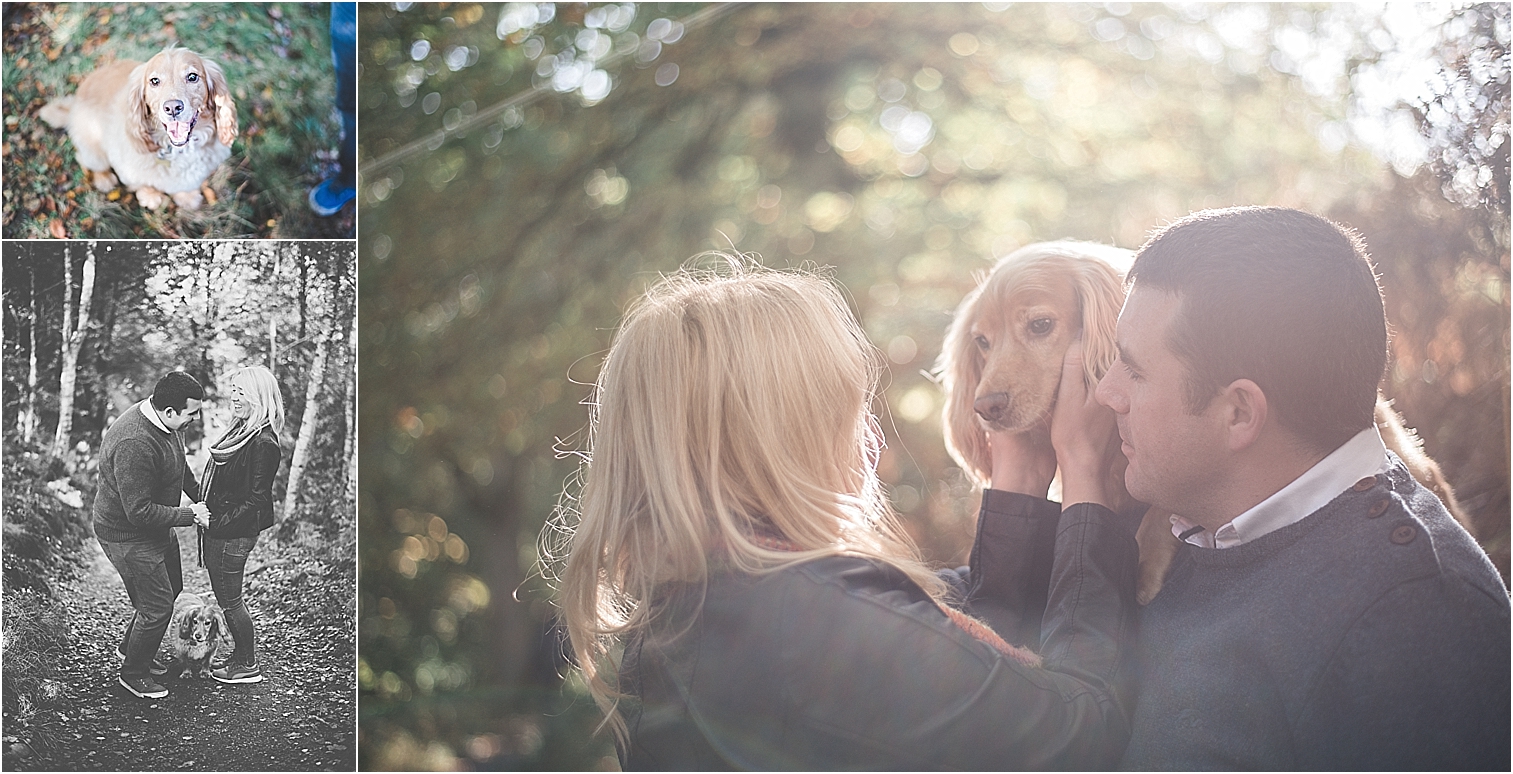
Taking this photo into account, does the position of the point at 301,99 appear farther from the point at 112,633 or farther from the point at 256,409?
the point at 112,633

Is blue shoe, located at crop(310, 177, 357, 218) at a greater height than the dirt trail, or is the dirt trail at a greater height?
blue shoe, located at crop(310, 177, 357, 218)

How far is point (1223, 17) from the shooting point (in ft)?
9.75

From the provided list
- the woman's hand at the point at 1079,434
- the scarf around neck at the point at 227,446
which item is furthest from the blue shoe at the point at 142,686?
the woman's hand at the point at 1079,434

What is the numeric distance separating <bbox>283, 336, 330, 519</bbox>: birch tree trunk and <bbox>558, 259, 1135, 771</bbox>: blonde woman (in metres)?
0.94

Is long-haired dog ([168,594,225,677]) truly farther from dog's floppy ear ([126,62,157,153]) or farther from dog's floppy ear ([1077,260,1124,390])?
dog's floppy ear ([1077,260,1124,390])

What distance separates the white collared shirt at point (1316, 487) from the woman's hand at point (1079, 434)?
0.65 feet

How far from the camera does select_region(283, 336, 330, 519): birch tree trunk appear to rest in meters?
2.28

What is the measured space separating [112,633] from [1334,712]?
2230mm

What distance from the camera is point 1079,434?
5.53 ft

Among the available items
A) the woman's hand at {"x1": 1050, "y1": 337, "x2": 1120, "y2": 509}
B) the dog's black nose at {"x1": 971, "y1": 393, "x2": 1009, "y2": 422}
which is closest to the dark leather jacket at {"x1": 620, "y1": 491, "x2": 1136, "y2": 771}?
the woman's hand at {"x1": 1050, "y1": 337, "x2": 1120, "y2": 509}

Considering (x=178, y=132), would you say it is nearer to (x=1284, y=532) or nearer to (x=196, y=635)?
(x=196, y=635)

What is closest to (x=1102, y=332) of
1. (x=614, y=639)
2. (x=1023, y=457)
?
(x=1023, y=457)

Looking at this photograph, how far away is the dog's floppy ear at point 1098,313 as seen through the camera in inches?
66.5

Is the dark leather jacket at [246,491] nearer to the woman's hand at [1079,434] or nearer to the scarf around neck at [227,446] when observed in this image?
the scarf around neck at [227,446]
